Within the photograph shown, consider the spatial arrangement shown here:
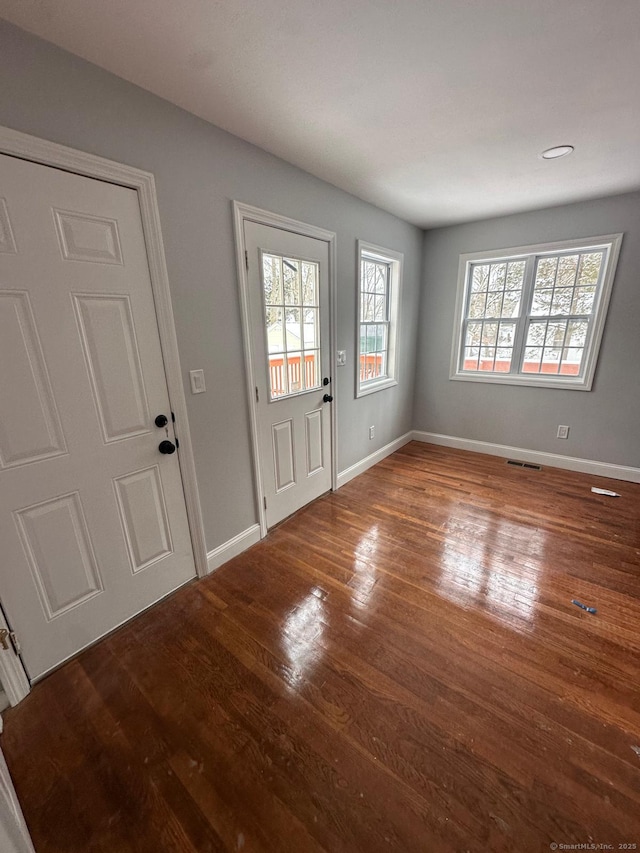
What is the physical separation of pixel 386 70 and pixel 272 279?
1.13 m

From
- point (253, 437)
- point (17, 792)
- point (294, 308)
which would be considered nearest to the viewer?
point (17, 792)

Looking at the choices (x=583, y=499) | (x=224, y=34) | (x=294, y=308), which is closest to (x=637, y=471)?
(x=583, y=499)

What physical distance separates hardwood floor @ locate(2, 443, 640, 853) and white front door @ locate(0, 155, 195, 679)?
32cm

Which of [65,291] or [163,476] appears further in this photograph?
[163,476]

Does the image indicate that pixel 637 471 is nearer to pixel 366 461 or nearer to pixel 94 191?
pixel 366 461

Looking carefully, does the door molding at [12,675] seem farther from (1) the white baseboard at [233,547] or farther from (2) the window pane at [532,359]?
(2) the window pane at [532,359]

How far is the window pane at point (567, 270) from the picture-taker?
10.6 feet

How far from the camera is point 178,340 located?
1.74 m

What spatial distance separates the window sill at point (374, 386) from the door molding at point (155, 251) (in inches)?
72.2

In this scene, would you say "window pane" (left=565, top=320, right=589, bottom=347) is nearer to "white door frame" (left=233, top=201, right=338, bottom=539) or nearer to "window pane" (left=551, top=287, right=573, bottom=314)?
"window pane" (left=551, top=287, right=573, bottom=314)

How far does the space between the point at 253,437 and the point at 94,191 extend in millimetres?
1419

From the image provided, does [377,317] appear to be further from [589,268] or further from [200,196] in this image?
[200,196]

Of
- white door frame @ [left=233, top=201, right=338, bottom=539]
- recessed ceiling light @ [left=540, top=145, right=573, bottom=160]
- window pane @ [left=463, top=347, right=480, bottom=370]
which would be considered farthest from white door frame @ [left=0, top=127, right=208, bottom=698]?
window pane @ [left=463, top=347, right=480, bottom=370]

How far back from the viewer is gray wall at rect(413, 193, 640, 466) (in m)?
2.97
